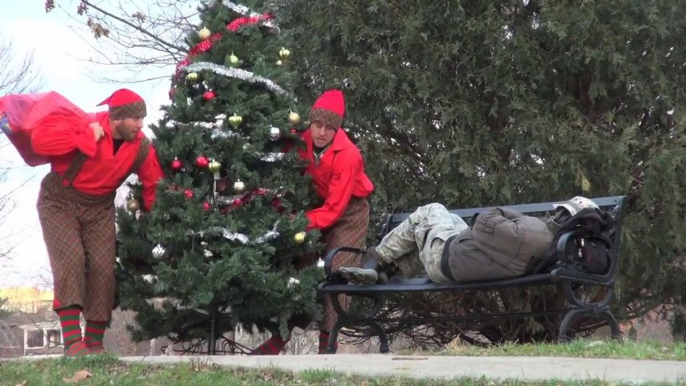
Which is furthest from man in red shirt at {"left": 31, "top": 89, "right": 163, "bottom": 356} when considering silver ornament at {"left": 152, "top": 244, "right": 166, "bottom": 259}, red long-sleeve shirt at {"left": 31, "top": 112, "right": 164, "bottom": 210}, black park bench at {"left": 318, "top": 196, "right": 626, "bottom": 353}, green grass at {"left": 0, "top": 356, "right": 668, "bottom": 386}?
black park bench at {"left": 318, "top": 196, "right": 626, "bottom": 353}

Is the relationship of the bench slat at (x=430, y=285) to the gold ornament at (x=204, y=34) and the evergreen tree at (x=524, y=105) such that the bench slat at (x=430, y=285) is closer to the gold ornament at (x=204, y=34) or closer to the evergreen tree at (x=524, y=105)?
the evergreen tree at (x=524, y=105)

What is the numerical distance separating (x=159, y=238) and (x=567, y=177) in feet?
11.1

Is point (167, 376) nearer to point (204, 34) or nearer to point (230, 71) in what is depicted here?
point (230, 71)

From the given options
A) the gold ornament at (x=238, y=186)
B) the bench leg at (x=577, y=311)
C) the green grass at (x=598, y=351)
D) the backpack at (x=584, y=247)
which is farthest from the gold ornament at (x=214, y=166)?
the bench leg at (x=577, y=311)

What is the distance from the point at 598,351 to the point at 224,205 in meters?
2.98

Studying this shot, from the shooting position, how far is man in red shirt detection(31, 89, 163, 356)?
592 cm

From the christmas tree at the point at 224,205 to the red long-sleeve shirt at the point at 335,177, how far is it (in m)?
0.11

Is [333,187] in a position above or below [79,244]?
above

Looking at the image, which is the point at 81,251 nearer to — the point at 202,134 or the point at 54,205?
the point at 54,205

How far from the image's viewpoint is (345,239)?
6.69 metres

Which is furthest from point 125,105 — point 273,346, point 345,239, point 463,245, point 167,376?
point 463,245

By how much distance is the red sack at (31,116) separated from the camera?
5.84 metres

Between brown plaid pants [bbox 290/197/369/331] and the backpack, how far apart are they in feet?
5.34

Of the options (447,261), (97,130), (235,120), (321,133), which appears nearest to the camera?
(447,261)
